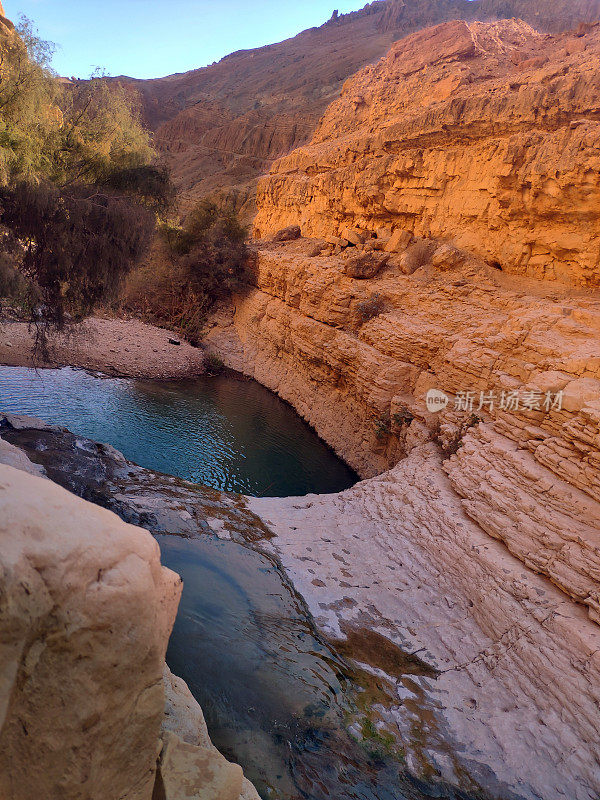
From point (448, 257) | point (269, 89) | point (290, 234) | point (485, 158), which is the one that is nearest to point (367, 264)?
point (448, 257)

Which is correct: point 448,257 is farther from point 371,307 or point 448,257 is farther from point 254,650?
point 254,650

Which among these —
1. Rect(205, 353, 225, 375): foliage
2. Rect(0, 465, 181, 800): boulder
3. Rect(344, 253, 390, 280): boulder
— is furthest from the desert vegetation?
Rect(0, 465, 181, 800): boulder

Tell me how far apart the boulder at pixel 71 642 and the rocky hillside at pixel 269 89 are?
35.0 m

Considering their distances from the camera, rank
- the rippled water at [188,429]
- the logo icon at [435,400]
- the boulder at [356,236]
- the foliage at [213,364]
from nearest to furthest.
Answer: the logo icon at [435,400], the rippled water at [188,429], the boulder at [356,236], the foliage at [213,364]

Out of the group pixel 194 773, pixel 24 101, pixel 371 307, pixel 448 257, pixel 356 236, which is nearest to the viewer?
pixel 194 773

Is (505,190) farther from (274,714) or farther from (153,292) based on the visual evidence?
(153,292)

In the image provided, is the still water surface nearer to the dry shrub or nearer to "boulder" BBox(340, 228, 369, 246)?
the dry shrub

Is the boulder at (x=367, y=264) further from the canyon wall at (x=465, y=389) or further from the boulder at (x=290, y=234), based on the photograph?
the boulder at (x=290, y=234)

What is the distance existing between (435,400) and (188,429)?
6912 mm

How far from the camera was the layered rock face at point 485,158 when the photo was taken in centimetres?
1087

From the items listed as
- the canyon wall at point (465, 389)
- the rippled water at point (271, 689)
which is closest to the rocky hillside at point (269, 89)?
the canyon wall at point (465, 389)

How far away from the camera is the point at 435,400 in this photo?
11289 millimetres

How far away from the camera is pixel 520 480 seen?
293 inches

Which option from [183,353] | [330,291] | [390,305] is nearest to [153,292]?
[183,353]
